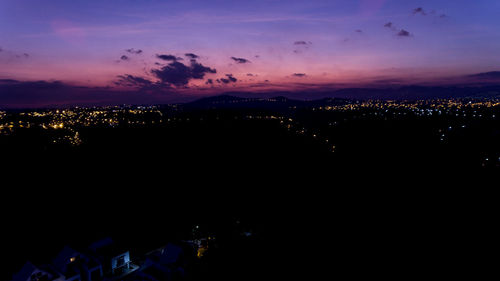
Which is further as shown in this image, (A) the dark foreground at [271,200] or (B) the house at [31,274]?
(B) the house at [31,274]

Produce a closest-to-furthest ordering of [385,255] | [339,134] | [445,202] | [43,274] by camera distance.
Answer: [385,255] < [43,274] < [445,202] < [339,134]

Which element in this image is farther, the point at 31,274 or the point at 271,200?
the point at 271,200

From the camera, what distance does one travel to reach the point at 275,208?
27.2m

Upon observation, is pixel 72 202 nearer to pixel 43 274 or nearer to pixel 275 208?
pixel 43 274

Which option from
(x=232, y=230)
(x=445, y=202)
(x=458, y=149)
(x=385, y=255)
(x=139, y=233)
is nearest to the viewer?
(x=385, y=255)

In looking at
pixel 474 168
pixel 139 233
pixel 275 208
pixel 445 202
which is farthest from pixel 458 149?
pixel 139 233

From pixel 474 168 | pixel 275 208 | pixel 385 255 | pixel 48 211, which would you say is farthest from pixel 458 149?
pixel 48 211

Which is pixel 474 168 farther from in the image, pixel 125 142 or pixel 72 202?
pixel 125 142

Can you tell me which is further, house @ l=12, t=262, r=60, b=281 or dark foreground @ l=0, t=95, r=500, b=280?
house @ l=12, t=262, r=60, b=281

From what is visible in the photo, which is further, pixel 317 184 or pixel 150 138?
pixel 150 138

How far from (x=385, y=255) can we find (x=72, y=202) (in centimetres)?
3624

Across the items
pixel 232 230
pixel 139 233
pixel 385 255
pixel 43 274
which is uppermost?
pixel 385 255

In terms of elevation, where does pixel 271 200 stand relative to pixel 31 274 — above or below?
below

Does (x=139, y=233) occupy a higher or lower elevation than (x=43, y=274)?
lower
